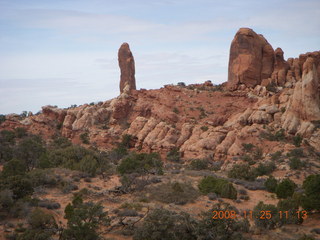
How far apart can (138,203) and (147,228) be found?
568 centimetres

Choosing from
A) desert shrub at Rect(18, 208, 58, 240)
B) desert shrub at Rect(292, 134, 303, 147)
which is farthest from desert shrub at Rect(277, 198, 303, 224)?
desert shrub at Rect(292, 134, 303, 147)

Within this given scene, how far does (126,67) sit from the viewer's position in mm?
57625

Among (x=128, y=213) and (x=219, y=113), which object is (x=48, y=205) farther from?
(x=219, y=113)

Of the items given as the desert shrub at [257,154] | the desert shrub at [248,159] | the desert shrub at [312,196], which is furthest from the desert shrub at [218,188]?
the desert shrub at [257,154]

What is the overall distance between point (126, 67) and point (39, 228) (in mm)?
43438

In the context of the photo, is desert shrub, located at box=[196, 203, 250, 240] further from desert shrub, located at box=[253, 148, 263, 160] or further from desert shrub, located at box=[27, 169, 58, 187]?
desert shrub, located at box=[253, 148, 263, 160]

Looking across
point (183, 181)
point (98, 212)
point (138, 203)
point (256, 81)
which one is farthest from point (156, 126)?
point (98, 212)

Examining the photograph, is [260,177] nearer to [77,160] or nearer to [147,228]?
[77,160]

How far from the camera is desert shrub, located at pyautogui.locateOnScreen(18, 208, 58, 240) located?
48.1 feet

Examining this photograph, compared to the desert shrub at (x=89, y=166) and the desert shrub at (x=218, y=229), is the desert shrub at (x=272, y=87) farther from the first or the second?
the desert shrub at (x=218, y=229)

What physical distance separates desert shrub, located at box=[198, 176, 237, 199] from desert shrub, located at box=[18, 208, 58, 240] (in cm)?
1018

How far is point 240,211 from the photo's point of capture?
20.6 metres

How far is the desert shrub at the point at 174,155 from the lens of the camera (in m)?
40.1

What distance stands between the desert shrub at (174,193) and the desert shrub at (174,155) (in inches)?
607
